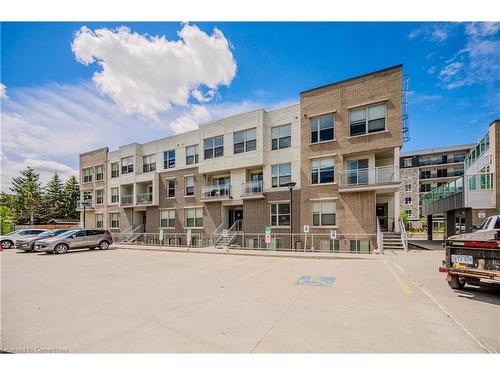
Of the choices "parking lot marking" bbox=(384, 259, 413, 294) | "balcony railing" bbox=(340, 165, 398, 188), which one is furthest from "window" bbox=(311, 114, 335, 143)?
"parking lot marking" bbox=(384, 259, 413, 294)

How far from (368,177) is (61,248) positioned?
21.5 metres

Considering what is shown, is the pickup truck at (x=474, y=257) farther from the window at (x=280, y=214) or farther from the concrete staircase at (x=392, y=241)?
the window at (x=280, y=214)

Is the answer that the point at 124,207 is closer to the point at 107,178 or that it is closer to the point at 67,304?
the point at 107,178

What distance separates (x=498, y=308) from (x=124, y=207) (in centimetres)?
3188

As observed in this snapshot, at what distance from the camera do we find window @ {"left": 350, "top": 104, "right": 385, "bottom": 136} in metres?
17.3

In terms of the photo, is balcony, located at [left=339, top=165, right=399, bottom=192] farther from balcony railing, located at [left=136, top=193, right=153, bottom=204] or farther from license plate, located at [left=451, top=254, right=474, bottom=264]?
balcony railing, located at [left=136, top=193, right=153, bottom=204]

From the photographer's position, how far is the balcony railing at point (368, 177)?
54.0 ft

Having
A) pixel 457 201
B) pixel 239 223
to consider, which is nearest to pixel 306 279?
pixel 239 223

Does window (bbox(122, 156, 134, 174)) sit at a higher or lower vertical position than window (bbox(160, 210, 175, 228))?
higher

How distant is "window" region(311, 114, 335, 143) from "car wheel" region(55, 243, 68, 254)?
19379mm

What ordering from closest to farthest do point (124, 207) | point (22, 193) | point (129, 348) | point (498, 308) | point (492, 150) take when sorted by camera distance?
point (129, 348) → point (498, 308) → point (492, 150) → point (124, 207) → point (22, 193)

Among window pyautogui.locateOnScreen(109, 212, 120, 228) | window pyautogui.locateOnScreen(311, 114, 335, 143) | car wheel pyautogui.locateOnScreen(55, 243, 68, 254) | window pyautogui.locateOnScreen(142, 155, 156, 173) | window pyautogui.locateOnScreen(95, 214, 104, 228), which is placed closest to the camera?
car wheel pyautogui.locateOnScreen(55, 243, 68, 254)

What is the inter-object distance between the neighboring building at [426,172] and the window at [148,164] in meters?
57.5

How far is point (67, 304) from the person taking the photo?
6.06 m
